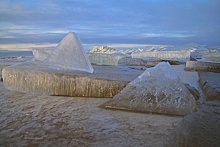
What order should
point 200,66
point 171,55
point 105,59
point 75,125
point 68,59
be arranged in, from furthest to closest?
point 171,55
point 105,59
point 200,66
point 68,59
point 75,125

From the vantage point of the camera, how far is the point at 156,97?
2.22 m

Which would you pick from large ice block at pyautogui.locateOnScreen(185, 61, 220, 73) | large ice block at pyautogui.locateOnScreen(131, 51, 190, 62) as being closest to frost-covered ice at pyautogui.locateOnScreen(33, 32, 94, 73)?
large ice block at pyautogui.locateOnScreen(185, 61, 220, 73)

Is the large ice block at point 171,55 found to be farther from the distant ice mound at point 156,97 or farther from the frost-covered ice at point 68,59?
the distant ice mound at point 156,97

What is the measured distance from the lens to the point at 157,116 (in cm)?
200

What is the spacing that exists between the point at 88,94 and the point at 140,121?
1088 millimetres

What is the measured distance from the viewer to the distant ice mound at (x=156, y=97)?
2119 millimetres

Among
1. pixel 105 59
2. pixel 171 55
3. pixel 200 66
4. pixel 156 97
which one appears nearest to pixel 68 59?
pixel 156 97

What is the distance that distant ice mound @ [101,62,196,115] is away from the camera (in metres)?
2.12

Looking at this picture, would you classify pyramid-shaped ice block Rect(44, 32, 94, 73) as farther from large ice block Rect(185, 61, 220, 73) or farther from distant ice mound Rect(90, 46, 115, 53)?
distant ice mound Rect(90, 46, 115, 53)

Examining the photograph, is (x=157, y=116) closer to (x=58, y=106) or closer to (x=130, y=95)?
(x=130, y=95)

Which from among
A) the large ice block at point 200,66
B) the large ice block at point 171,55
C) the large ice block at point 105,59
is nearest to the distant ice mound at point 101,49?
the large ice block at point 171,55

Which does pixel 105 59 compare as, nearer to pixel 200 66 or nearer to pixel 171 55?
pixel 200 66

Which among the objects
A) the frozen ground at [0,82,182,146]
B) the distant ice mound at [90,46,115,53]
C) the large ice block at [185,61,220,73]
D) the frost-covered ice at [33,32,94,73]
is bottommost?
the frozen ground at [0,82,182,146]

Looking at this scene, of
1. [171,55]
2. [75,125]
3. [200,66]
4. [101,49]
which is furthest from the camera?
[101,49]
